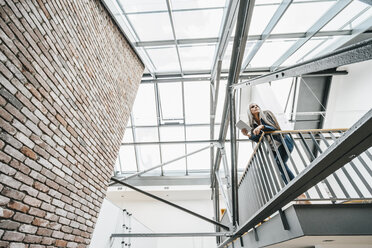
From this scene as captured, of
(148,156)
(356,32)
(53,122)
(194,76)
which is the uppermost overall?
(194,76)

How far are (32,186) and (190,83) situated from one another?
6.75 m

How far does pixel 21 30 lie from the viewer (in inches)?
82.5

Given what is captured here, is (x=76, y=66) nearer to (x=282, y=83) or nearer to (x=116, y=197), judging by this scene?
(x=282, y=83)

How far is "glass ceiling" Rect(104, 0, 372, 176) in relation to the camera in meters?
4.94

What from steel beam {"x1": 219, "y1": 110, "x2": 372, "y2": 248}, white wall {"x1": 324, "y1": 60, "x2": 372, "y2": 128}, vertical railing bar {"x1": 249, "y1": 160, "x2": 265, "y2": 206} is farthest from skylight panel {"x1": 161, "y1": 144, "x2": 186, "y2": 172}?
steel beam {"x1": 219, "y1": 110, "x2": 372, "y2": 248}

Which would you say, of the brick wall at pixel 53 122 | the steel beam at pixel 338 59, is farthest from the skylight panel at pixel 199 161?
the steel beam at pixel 338 59

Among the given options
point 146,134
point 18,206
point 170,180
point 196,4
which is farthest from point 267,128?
point 170,180

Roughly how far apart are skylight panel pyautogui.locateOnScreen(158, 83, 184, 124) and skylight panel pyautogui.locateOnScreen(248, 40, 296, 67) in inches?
130

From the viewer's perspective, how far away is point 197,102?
8742mm

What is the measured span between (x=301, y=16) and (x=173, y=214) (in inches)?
416

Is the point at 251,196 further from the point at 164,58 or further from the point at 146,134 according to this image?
Answer: the point at 146,134

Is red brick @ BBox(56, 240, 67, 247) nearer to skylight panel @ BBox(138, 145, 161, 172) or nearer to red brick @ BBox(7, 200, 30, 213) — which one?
red brick @ BBox(7, 200, 30, 213)

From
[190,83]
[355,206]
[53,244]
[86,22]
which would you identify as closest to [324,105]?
[190,83]

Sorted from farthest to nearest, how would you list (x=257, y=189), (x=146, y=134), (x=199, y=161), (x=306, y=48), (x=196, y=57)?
1. (x=199, y=161)
2. (x=146, y=134)
3. (x=196, y=57)
4. (x=306, y=48)
5. (x=257, y=189)
